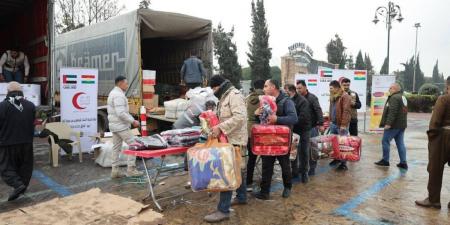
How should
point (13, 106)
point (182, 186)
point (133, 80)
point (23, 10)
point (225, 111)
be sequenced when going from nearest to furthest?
point (225, 111) → point (13, 106) → point (182, 186) → point (133, 80) → point (23, 10)

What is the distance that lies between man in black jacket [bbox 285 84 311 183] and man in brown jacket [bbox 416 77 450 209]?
64.4 inches

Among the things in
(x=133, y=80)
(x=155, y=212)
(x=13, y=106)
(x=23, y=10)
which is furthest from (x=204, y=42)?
(x=155, y=212)

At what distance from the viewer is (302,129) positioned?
5613 mm

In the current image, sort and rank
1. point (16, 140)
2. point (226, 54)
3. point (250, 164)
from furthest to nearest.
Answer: point (226, 54) < point (250, 164) < point (16, 140)

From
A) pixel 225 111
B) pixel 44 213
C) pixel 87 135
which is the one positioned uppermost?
pixel 225 111

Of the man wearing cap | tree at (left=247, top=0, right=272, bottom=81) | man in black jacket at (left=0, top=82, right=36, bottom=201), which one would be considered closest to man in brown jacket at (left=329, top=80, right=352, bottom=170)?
man in black jacket at (left=0, top=82, right=36, bottom=201)

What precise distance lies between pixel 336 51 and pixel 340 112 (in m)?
40.1

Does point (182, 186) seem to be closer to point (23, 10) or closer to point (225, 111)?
point (225, 111)

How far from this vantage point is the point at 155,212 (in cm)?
426

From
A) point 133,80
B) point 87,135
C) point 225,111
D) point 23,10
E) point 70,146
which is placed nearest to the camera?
point 225,111

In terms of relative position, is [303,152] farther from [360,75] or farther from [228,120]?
[360,75]

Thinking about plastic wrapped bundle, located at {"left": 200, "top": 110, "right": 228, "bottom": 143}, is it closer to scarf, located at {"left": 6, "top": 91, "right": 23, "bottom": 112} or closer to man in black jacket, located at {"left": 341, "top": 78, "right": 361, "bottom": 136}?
scarf, located at {"left": 6, "top": 91, "right": 23, "bottom": 112}

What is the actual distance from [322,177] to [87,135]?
4778 millimetres

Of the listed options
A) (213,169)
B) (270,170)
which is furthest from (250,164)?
(213,169)
